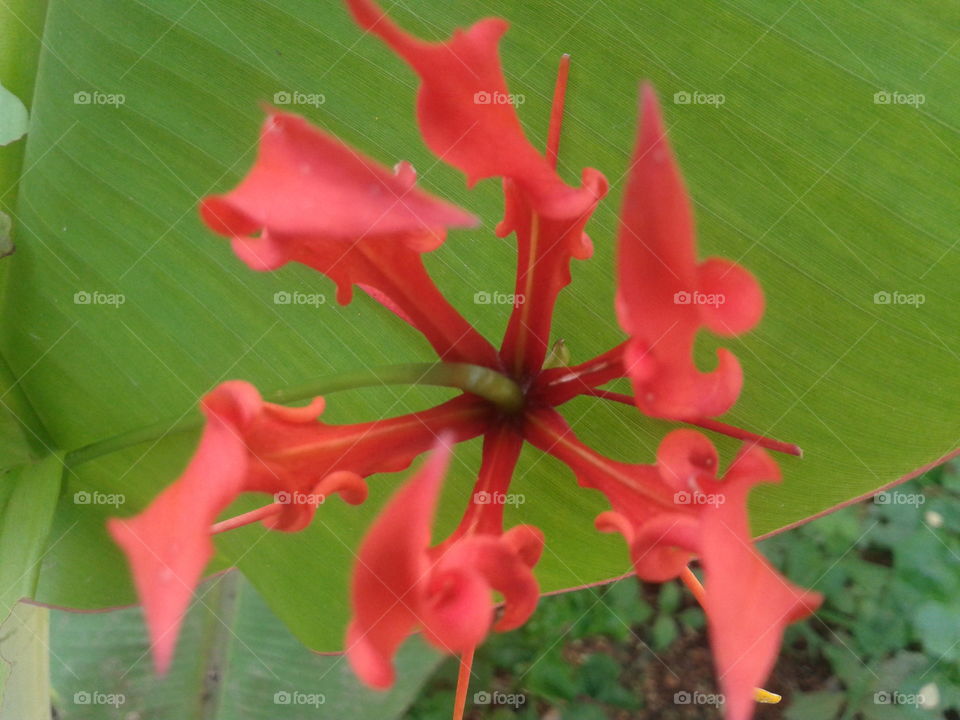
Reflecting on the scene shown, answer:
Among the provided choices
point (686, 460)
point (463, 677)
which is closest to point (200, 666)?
point (463, 677)

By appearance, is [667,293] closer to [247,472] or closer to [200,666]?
[247,472]

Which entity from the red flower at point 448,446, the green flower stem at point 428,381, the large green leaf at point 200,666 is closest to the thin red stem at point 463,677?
the red flower at point 448,446

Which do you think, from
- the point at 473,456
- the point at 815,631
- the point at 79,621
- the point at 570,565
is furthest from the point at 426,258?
the point at 815,631

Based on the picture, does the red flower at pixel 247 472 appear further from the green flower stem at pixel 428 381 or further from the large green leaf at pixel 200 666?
the large green leaf at pixel 200 666

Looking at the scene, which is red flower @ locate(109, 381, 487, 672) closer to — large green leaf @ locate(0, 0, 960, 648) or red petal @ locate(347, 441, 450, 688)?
red petal @ locate(347, 441, 450, 688)

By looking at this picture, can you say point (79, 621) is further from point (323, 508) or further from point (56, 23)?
point (56, 23)

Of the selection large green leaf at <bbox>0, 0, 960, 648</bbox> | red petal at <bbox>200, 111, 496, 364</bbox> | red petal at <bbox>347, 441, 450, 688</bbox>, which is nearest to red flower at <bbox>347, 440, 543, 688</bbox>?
red petal at <bbox>347, 441, 450, 688</bbox>
